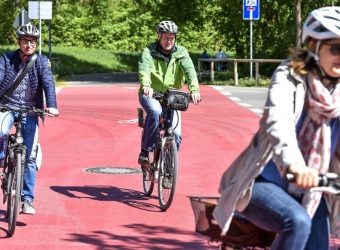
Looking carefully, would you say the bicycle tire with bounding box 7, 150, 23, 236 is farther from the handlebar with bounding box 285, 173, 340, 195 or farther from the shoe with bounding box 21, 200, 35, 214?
the handlebar with bounding box 285, 173, 340, 195

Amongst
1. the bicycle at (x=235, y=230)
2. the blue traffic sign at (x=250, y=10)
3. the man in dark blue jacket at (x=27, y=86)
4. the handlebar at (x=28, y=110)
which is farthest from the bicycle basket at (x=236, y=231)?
the blue traffic sign at (x=250, y=10)

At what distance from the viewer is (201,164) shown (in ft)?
41.7

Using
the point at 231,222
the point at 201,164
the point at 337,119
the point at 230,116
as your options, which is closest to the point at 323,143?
the point at 337,119

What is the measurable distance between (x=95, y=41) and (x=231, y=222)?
65.5 m

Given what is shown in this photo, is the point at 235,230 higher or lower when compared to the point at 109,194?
higher

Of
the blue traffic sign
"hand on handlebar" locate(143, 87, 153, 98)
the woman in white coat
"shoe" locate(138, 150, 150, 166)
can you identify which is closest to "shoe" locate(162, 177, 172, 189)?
"shoe" locate(138, 150, 150, 166)

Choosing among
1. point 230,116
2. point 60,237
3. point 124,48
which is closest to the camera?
point 60,237

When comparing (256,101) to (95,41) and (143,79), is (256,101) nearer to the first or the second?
(143,79)

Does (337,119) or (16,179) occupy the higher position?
(337,119)

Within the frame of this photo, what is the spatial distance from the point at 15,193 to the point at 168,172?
1.82 meters

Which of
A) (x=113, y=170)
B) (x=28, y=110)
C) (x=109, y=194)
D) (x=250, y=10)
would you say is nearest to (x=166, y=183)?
(x=109, y=194)

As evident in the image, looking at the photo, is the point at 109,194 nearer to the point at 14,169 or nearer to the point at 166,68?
the point at 166,68

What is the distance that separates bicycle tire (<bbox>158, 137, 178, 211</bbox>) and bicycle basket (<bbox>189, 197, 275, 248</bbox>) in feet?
15.3

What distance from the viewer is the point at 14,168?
7.99 m
